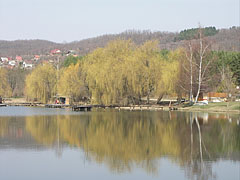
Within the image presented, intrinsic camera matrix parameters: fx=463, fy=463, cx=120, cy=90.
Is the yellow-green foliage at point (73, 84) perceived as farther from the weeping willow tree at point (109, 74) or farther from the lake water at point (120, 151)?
the lake water at point (120, 151)

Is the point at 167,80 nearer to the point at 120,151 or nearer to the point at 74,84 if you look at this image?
the point at 74,84

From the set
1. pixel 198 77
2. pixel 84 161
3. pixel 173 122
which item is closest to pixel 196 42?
pixel 198 77

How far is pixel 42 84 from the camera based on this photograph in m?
72.8

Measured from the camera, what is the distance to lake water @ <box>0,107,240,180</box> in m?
19.3

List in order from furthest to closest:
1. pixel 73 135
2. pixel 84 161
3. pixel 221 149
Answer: pixel 73 135, pixel 221 149, pixel 84 161

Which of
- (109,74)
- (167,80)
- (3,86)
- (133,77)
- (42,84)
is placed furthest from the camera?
(3,86)

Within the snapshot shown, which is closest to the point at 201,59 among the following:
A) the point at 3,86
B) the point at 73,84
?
the point at 73,84

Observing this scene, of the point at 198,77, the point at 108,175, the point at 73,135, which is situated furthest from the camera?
the point at 198,77

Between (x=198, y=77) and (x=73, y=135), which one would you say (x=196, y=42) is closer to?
(x=198, y=77)

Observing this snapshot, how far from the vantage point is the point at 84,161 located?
21906mm

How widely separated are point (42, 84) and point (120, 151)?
50.0 m

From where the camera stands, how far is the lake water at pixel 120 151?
19266 millimetres

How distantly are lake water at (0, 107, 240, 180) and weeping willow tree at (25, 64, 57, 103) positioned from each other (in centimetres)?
3490

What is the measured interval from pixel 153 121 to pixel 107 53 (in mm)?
28012
